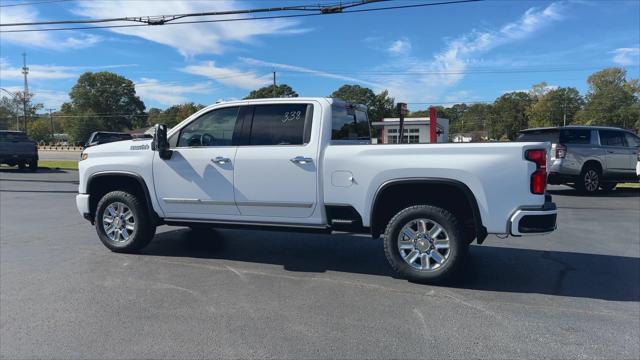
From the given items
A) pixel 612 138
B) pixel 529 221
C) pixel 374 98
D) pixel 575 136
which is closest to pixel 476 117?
pixel 374 98

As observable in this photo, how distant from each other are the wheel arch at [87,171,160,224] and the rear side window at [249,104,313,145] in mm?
1662

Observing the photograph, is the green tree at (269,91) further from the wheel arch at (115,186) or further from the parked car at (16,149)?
the wheel arch at (115,186)

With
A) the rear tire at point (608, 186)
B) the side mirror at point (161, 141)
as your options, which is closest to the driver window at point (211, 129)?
the side mirror at point (161, 141)

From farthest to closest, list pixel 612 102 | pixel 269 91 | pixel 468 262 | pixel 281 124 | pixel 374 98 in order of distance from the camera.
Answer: pixel 612 102
pixel 374 98
pixel 269 91
pixel 468 262
pixel 281 124

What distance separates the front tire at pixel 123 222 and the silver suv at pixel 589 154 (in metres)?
10.7

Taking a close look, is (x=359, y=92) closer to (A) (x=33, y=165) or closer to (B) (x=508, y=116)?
(B) (x=508, y=116)

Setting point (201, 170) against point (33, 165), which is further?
point (33, 165)

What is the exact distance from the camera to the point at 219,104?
19.8 feet

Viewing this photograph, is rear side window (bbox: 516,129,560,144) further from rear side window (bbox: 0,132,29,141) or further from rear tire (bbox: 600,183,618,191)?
rear side window (bbox: 0,132,29,141)

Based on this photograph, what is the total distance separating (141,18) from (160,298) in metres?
13.1

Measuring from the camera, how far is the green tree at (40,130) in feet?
334

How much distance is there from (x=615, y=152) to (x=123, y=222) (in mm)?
13500

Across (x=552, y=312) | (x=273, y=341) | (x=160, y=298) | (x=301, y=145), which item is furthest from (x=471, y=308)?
(x=160, y=298)

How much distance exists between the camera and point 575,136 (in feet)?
45.1
